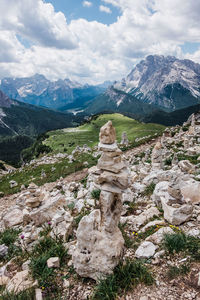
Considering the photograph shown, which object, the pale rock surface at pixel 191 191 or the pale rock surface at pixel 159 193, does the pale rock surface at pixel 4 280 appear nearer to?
the pale rock surface at pixel 159 193

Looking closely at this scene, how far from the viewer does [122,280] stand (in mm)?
4621

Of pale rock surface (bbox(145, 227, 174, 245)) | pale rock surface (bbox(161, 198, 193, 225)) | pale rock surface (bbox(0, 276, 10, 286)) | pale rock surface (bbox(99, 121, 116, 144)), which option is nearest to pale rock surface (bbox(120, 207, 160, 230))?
pale rock surface (bbox(161, 198, 193, 225))

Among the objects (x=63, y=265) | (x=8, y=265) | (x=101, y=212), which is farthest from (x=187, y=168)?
(x=8, y=265)

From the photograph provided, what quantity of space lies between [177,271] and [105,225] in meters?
2.24

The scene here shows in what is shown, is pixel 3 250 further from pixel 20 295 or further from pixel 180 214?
pixel 180 214

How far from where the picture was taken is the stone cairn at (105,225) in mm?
5008

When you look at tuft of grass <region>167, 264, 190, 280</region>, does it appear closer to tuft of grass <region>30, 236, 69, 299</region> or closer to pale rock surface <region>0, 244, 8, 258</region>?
tuft of grass <region>30, 236, 69, 299</region>

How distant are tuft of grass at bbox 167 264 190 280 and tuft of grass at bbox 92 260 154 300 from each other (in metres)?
0.51

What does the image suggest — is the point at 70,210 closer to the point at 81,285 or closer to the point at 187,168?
the point at 81,285

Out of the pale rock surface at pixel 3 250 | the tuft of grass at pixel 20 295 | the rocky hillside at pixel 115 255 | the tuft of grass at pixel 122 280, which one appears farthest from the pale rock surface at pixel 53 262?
the pale rock surface at pixel 3 250

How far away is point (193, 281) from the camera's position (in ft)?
14.2

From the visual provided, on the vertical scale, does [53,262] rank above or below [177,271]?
below

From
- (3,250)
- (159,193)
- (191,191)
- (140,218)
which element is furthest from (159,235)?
(3,250)

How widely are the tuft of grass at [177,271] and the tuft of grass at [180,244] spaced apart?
0.57 m
